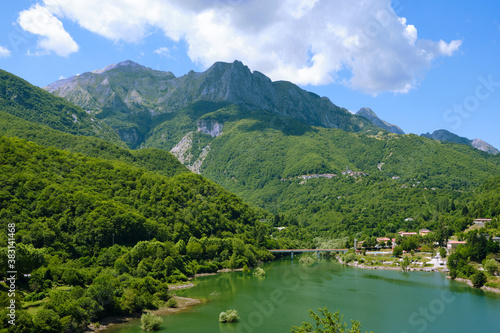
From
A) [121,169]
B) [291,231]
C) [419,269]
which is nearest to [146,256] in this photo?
[121,169]

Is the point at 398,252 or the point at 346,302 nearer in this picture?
the point at 346,302

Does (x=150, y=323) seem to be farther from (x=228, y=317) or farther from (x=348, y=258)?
(x=348, y=258)

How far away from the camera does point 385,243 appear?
359ft

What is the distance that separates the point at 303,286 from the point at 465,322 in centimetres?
2657

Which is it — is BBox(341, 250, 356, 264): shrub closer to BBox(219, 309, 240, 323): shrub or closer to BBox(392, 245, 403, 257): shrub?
BBox(392, 245, 403, 257): shrub

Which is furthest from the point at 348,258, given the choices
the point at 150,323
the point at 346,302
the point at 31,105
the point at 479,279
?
the point at 31,105

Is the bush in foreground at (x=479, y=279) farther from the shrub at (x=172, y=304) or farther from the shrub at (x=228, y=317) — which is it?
the shrub at (x=172, y=304)

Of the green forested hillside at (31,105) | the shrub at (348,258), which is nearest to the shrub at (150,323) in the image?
the shrub at (348,258)

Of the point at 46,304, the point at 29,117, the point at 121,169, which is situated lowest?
the point at 46,304

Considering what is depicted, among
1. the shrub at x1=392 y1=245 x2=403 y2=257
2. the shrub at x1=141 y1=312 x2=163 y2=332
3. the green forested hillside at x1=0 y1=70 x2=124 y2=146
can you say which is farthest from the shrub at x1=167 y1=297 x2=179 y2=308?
the green forested hillside at x1=0 y1=70 x2=124 y2=146

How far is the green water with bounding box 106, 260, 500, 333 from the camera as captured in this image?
44125 mm

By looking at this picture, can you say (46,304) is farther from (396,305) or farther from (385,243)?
(385,243)

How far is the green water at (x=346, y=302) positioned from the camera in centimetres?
4412

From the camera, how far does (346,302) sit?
54.8 meters
